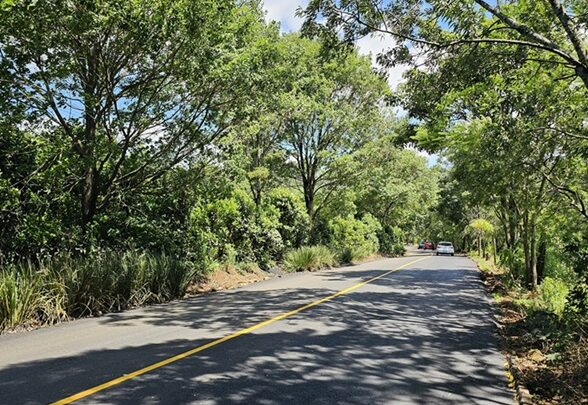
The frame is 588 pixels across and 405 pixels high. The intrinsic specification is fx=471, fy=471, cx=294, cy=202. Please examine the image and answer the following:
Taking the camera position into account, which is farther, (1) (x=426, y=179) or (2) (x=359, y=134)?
(1) (x=426, y=179)

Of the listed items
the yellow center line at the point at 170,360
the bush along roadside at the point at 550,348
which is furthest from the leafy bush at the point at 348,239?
the yellow center line at the point at 170,360

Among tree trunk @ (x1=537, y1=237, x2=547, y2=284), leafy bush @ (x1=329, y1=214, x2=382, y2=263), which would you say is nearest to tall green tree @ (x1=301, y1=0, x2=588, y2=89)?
tree trunk @ (x1=537, y1=237, x2=547, y2=284)

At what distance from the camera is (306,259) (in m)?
25.0

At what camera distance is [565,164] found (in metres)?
12.2

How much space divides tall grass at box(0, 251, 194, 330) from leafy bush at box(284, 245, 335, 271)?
32.9 ft

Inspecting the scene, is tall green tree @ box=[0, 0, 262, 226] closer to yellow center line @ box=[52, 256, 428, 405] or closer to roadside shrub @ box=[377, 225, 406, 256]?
yellow center line @ box=[52, 256, 428, 405]

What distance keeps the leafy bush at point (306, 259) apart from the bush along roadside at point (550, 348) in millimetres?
13132

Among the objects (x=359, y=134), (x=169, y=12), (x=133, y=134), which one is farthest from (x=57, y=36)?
(x=359, y=134)

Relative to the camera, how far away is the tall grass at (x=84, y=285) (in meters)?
9.20

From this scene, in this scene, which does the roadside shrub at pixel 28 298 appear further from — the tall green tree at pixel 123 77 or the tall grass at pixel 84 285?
the tall green tree at pixel 123 77

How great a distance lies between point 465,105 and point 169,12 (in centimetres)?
1001

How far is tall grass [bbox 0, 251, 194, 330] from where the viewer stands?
9.20 m

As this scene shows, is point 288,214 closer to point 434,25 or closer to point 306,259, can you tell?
point 306,259

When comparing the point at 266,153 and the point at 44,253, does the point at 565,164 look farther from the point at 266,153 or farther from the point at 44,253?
the point at 266,153
